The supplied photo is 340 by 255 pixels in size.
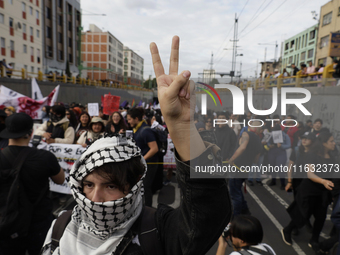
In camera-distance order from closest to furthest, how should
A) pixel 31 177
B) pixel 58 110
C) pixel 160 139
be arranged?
1. pixel 31 177
2. pixel 160 139
3. pixel 58 110

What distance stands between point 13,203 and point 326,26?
1513 inches

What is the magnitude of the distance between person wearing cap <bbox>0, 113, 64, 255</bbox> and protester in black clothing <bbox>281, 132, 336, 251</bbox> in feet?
11.1

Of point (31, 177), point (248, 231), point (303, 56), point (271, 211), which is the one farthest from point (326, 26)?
point (31, 177)

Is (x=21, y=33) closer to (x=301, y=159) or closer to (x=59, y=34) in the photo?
(x=59, y=34)

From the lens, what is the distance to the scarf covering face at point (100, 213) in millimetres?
1347

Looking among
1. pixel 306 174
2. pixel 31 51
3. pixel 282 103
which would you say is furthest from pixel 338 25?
pixel 31 51

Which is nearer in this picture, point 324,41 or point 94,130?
point 94,130

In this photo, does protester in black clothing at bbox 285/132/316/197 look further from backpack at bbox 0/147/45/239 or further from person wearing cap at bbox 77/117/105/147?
person wearing cap at bbox 77/117/105/147

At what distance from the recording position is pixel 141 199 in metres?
1.51

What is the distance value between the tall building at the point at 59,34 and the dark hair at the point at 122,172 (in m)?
40.1

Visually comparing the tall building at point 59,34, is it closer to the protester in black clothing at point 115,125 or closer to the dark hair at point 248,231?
the protester in black clothing at point 115,125

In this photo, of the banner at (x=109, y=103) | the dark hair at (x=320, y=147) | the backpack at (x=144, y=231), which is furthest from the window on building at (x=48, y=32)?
the backpack at (x=144, y=231)

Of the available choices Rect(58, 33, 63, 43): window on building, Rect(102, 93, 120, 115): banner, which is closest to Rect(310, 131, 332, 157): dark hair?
Rect(102, 93, 120, 115): banner

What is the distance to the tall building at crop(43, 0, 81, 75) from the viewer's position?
39812mm
